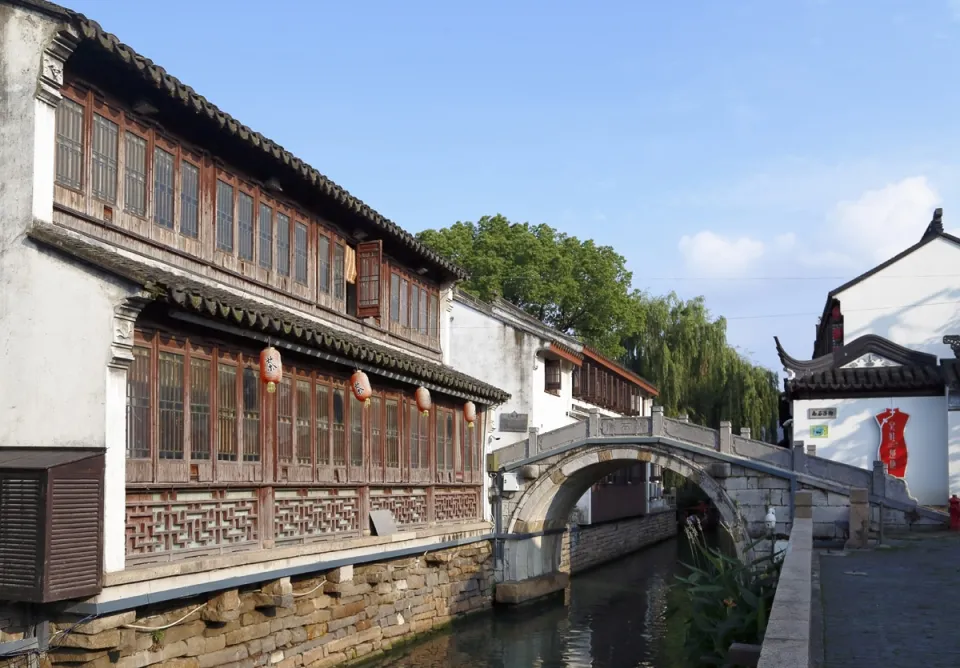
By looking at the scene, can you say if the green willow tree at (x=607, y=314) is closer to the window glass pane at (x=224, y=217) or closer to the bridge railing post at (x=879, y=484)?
the bridge railing post at (x=879, y=484)

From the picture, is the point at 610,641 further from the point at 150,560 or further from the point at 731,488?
the point at 150,560

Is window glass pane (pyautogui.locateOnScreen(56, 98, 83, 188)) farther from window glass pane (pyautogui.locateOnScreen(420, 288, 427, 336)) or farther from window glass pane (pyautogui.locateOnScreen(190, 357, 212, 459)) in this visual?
window glass pane (pyautogui.locateOnScreen(420, 288, 427, 336))

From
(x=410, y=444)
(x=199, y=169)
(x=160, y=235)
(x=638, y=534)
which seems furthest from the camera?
(x=638, y=534)

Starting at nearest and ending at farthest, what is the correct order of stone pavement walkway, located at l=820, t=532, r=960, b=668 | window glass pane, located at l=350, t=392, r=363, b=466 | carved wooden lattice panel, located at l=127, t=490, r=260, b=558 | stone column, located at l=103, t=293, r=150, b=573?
stone pavement walkway, located at l=820, t=532, r=960, b=668 → stone column, located at l=103, t=293, r=150, b=573 → carved wooden lattice panel, located at l=127, t=490, r=260, b=558 → window glass pane, located at l=350, t=392, r=363, b=466

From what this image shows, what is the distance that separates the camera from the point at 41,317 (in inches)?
385

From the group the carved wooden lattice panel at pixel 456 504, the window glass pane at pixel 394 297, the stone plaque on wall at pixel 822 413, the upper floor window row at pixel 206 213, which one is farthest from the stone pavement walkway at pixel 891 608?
the stone plaque on wall at pixel 822 413

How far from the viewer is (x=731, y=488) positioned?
22.8 metres

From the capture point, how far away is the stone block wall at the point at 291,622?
9827 mm

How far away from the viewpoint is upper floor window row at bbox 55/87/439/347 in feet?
35.5

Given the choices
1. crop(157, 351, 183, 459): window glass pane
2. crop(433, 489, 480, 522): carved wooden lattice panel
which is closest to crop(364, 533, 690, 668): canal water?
crop(433, 489, 480, 522): carved wooden lattice panel

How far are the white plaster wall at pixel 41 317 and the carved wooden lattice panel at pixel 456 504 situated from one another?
10.1 m

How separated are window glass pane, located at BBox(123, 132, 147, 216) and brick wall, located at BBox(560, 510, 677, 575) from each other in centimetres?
1888

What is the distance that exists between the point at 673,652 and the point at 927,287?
1582 cm

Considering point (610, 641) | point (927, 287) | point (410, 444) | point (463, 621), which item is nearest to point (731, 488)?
point (610, 641)
